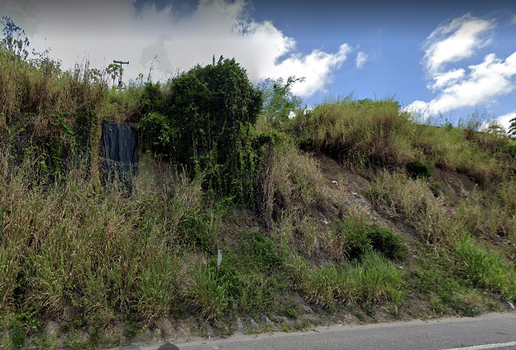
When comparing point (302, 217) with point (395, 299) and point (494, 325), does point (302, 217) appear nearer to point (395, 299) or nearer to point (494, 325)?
point (395, 299)

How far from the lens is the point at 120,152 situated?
251 inches

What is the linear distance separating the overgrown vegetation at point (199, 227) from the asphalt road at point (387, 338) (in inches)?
12.9

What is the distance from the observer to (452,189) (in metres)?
10.8

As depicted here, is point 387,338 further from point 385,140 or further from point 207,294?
point 385,140

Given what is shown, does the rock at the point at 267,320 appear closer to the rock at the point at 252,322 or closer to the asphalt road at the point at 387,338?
the rock at the point at 252,322

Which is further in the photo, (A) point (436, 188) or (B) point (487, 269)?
(A) point (436, 188)

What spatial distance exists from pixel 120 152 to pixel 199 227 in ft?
8.42

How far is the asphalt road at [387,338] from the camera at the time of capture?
12.5 feet

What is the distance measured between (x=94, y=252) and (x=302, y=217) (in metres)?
4.75

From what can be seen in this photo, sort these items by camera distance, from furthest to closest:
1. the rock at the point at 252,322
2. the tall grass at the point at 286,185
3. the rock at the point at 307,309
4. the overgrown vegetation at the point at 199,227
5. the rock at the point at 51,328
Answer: the tall grass at the point at 286,185
the rock at the point at 307,309
the rock at the point at 252,322
the overgrown vegetation at the point at 199,227
the rock at the point at 51,328

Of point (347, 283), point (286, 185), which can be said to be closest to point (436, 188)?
point (286, 185)

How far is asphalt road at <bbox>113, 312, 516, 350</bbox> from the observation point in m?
3.80

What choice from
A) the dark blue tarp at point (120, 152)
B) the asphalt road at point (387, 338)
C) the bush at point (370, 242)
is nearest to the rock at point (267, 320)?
the asphalt road at point (387, 338)

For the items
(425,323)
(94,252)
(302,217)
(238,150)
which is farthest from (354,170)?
(94,252)
